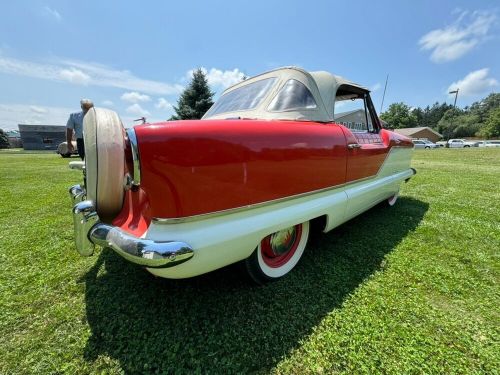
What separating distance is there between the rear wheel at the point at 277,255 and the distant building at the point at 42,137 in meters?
A: 50.2

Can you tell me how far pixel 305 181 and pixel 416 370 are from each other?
1274 mm

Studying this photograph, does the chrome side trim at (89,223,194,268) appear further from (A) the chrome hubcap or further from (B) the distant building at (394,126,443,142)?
(B) the distant building at (394,126,443,142)

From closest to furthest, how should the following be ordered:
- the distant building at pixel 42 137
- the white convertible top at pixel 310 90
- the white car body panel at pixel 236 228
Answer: the white car body panel at pixel 236 228
the white convertible top at pixel 310 90
the distant building at pixel 42 137

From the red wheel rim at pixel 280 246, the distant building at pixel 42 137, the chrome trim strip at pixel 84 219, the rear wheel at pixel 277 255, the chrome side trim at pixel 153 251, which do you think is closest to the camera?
the chrome side trim at pixel 153 251

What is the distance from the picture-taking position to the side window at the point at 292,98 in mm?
2320

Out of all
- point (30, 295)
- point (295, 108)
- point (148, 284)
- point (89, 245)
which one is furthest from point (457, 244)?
point (30, 295)

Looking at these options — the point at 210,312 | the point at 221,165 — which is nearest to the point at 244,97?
the point at 221,165

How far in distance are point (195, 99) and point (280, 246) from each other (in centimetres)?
2185

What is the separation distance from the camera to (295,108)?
2.33m

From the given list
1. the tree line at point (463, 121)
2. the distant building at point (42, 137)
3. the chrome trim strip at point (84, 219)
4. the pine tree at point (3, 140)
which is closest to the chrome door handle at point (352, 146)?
the chrome trim strip at point (84, 219)

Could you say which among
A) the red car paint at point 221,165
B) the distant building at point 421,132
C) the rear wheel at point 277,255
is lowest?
the rear wheel at point 277,255

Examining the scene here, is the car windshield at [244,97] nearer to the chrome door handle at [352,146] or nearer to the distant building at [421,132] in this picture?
the chrome door handle at [352,146]

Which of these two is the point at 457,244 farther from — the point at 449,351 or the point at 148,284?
the point at 148,284

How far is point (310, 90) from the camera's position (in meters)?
2.50
